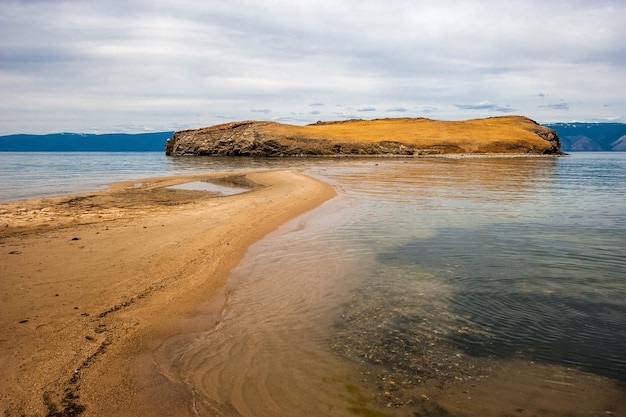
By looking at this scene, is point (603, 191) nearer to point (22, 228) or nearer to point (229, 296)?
point (229, 296)

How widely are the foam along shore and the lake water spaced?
0.52 metres

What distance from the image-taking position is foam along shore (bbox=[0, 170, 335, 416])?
151 inches

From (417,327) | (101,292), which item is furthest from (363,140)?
(417,327)

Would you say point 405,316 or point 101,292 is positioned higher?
point 101,292

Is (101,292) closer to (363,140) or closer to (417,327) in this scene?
(417,327)

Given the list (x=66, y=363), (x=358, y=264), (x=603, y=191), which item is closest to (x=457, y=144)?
(x=603, y=191)

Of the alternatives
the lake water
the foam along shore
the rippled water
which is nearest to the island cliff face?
the foam along shore

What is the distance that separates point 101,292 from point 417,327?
4359 millimetres

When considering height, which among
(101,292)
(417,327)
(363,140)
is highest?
(363,140)

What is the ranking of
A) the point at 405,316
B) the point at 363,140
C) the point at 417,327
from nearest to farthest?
the point at 417,327 → the point at 405,316 → the point at 363,140

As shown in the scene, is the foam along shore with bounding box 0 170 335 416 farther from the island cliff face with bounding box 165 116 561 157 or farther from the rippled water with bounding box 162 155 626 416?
the island cliff face with bounding box 165 116 561 157

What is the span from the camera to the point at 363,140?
7150 centimetres

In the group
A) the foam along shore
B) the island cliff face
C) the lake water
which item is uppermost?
the island cliff face

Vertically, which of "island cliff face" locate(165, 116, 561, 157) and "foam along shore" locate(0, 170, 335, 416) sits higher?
"island cliff face" locate(165, 116, 561, 157)
